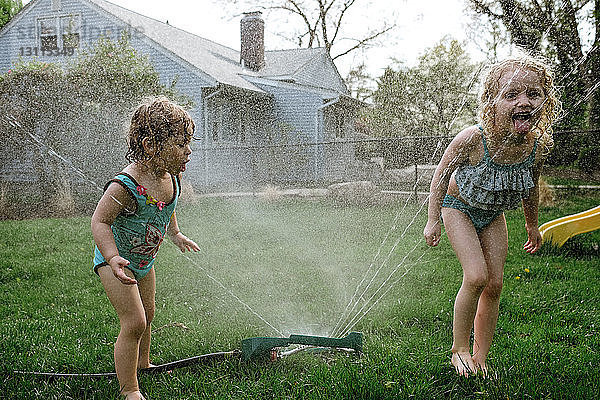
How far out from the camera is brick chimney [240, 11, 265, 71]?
496 inches

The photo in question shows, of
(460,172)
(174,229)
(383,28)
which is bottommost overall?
(174,229)

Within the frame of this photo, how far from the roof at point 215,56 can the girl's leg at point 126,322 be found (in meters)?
10.8

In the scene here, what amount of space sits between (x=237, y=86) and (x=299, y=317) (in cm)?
1040

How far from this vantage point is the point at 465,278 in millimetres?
2176

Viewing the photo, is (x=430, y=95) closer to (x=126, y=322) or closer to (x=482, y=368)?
(x=482, y=368)

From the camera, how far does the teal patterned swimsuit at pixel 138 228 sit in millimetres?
1972

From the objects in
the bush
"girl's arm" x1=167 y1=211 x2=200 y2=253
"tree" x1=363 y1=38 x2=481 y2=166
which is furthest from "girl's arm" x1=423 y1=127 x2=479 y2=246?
the bush

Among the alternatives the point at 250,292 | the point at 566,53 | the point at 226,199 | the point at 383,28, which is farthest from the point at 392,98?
the point at 250,292

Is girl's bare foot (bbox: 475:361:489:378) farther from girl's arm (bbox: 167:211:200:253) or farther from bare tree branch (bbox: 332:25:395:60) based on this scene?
bare tree branch (bbox: 332:25:395:60)

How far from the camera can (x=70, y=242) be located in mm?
5551

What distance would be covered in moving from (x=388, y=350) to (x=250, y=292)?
1.42m

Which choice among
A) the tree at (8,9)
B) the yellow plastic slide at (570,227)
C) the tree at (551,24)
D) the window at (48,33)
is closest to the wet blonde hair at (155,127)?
the yellow plastic slide at (570,227)

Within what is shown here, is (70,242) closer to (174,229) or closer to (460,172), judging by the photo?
(174,229)

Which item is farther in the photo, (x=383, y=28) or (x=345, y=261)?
(x=383, y=28)
